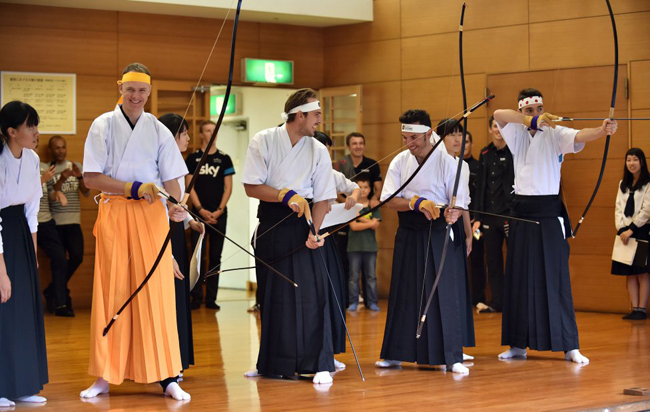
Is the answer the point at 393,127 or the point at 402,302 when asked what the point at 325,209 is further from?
the point at 393,127

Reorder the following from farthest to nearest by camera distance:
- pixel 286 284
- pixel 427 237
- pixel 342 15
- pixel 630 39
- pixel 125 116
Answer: pixel 342 15 < pixel 630 39 < pixel 427 237 < pixel 286 284 < pixel 125 116

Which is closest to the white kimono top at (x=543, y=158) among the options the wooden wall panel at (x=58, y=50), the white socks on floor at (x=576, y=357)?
the white socks on floor at (x=576, y=357)

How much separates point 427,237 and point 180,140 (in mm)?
1392

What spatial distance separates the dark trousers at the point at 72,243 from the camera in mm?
7133

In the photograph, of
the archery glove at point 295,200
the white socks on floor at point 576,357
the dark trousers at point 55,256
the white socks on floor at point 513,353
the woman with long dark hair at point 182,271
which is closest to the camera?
the archery glove at point 295,200

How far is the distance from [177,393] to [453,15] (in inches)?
198

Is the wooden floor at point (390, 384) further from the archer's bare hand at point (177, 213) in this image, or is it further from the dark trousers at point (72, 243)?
the dark trousers at point (72, 243)

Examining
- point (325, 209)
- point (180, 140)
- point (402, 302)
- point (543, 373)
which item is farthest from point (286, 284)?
point (543, 373)

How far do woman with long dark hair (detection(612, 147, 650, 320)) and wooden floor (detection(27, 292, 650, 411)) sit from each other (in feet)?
2.96

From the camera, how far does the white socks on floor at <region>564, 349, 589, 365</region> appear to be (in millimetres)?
4563

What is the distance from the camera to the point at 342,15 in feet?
26.2

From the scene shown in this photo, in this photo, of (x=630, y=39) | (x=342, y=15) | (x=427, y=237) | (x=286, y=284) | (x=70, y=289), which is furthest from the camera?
(x=342, y=15)

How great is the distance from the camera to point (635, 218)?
6.46m

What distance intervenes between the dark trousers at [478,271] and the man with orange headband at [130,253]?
4.11 metres
